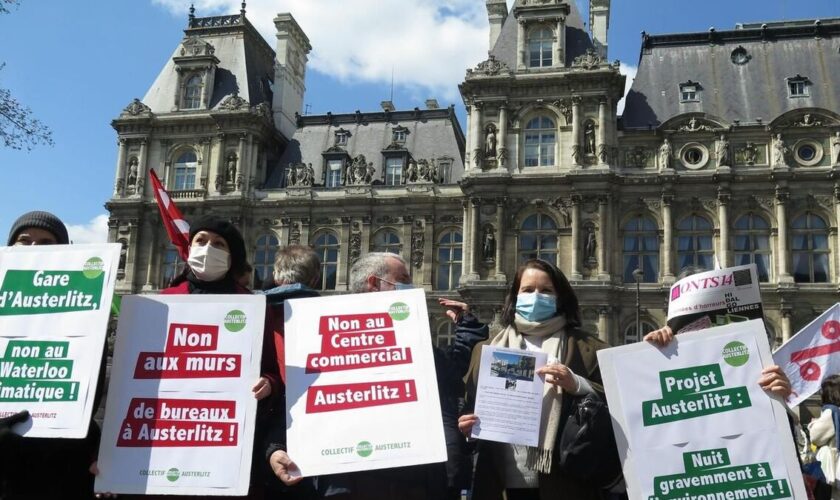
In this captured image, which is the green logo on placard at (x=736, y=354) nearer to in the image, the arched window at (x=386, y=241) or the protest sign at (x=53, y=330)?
the protest sign at (x=53, y=330)

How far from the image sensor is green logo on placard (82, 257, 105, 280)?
5.43 m

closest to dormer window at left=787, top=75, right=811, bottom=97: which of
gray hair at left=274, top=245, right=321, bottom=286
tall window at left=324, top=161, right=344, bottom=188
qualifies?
tall window at left=324, top=161, right=344, bottom=188

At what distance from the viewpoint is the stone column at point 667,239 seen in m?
30.3

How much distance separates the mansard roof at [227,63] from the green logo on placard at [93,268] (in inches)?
1320

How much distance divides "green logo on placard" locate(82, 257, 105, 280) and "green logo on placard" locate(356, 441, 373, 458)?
83.4 inches

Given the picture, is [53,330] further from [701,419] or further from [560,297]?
[701,419]

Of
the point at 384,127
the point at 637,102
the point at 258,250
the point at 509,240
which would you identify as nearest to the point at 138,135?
the point at 258,250

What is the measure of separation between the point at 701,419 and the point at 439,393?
1.74 metres

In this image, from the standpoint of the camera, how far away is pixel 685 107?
3316 cm

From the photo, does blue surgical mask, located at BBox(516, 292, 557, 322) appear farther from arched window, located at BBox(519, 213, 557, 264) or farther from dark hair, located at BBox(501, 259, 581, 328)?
arched window, located at BBox(519, 213, 557, 264)

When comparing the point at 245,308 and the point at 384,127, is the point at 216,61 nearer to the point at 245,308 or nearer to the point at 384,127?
the point at 384,127

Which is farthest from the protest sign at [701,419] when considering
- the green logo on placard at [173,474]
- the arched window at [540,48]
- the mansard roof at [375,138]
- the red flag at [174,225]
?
the mansard roof at [375,138]

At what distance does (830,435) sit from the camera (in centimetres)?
822

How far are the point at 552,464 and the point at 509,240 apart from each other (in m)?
26.6
